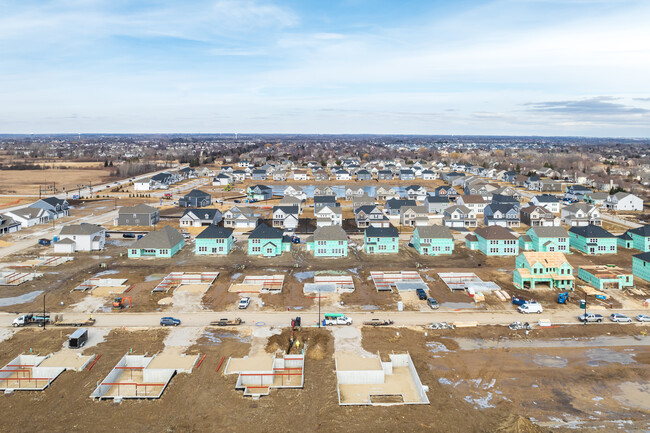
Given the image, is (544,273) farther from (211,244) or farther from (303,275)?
(211,244)

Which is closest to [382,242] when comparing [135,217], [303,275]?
[303,275]

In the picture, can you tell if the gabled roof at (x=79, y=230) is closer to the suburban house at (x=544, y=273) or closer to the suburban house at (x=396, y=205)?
the suburban house at (x=396, y=205)

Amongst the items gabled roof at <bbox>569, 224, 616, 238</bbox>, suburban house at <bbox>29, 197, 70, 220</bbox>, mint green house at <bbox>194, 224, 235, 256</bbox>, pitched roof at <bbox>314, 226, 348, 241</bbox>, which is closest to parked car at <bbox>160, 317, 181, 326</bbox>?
mint green house at <bbox>194, 224, 235, 256</bbox>

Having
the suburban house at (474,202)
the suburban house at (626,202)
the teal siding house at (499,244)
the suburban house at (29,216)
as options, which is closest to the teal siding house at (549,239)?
the teal siding house at (499,244)

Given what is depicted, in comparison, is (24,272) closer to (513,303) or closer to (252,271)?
(252,271)

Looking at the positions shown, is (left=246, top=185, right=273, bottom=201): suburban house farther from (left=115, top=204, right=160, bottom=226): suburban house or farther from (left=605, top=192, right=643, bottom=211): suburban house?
(left=605, top=192, right=643, bottom=211): suburban house
